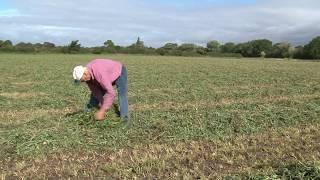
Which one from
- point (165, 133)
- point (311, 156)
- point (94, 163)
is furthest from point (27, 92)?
point (311, 156)

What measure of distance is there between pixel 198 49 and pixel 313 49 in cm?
2710

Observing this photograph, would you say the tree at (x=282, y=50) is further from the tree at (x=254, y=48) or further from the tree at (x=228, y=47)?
the tree at (x=228, y=47)

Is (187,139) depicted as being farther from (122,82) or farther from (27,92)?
(27,92)

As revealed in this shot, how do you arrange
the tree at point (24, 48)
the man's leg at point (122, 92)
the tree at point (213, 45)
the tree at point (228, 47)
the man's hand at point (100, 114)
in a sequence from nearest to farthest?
1. the man's hand at point (100, 114)
2. the man's leg at point (122, 92)
3. the tree at point (24, 48)
4. the tree at point (228, 47)
5. the tree at point (213, 45)

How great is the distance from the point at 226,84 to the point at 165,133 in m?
13.1

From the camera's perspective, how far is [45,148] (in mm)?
8477

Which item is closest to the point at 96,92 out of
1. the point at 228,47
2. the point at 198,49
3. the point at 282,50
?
the point at 282,50

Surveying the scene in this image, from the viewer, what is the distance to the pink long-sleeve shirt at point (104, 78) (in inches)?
371

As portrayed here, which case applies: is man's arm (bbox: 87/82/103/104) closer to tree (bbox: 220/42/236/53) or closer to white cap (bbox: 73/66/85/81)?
white cap (bbox: 73/66/85/81)

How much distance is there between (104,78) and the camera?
31.1ft

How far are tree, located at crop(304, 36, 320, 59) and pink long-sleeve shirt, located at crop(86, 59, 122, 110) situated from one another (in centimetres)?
9114

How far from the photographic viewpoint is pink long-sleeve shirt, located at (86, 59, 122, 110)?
371 inches

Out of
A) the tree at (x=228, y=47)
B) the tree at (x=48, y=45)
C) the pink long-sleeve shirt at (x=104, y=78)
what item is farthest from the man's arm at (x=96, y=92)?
the tree at (x=228, y=47)

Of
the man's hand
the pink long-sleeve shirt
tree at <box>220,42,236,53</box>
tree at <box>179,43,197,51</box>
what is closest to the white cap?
the pink long-sleeve shirt
